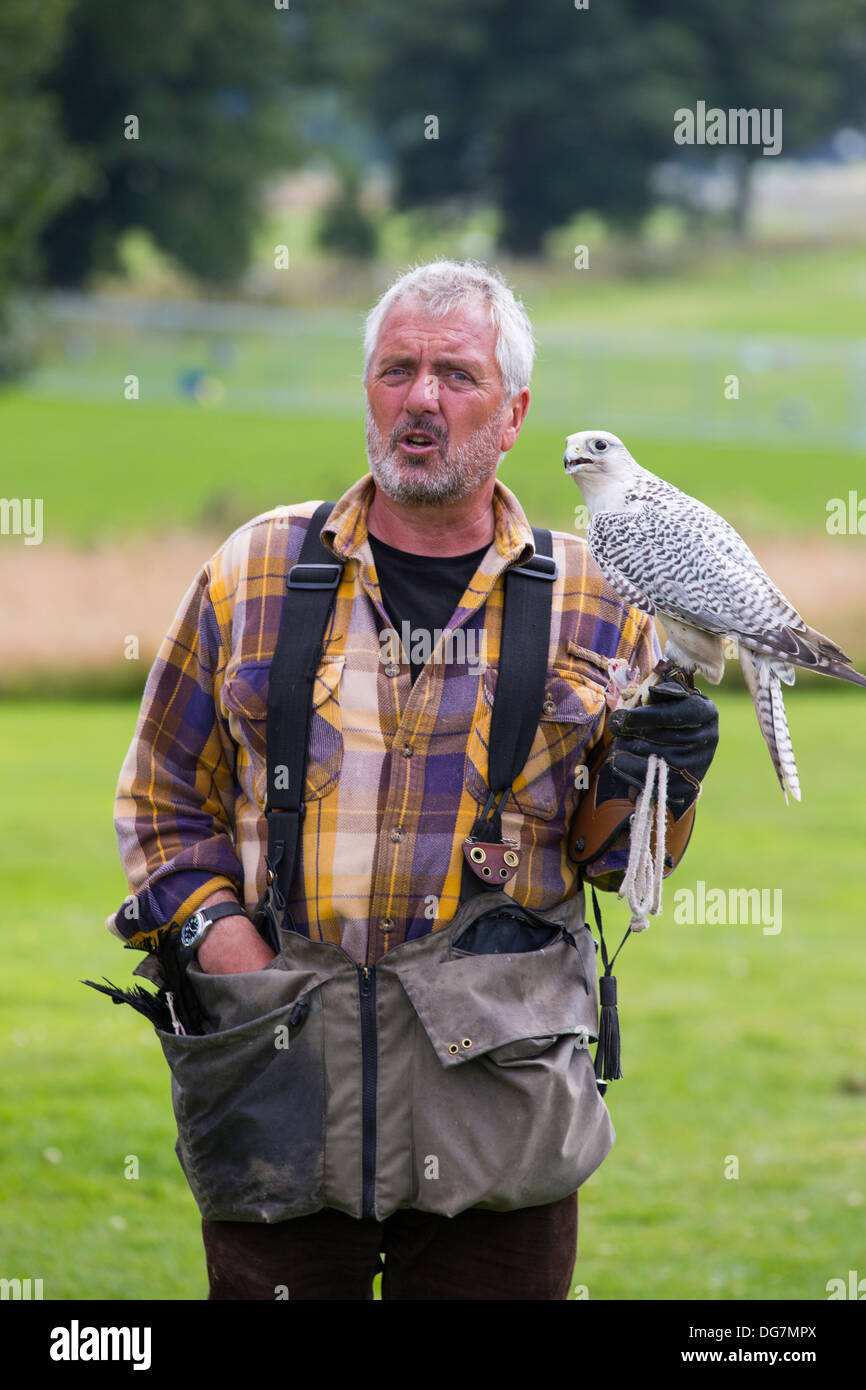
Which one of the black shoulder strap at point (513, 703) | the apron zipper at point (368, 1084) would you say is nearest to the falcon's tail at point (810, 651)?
the black shoulder strap at point (513, 703)

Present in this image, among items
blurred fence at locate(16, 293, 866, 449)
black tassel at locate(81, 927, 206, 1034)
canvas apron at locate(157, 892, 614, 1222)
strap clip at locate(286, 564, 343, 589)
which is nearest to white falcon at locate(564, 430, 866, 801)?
strap clip at locate(286, 564, 343, 589)

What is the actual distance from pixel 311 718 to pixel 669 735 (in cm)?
62

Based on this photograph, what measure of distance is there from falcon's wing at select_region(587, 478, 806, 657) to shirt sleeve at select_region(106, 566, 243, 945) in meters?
0.75

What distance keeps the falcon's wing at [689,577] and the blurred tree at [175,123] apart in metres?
27.9

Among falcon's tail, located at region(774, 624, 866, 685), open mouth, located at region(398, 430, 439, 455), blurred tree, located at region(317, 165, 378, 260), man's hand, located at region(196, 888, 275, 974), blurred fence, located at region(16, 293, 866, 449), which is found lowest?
man's hand, located at region(196, 888, 275, 974)

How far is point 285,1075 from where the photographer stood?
8.75 ft

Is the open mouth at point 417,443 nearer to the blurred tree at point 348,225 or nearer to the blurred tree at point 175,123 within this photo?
the blurred tree at point 175,123

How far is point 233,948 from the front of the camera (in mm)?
2750

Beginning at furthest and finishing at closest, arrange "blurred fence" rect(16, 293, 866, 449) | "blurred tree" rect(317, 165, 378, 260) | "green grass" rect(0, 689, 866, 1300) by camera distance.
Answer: "blurred tree" rect(317, 165, 378, 260) → "blurred fence" rect(16, 293, 866, 449) → "green grass" rect(0, 689, 866, 1300)

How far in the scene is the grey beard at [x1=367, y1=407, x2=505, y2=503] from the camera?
2.72 meters

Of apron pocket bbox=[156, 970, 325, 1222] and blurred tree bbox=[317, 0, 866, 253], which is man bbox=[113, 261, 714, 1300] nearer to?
apron pocket bbox=[156, 970, 325, 1222]

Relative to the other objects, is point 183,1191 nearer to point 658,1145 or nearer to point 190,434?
point 658,1145

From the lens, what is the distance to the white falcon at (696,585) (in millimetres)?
2715
